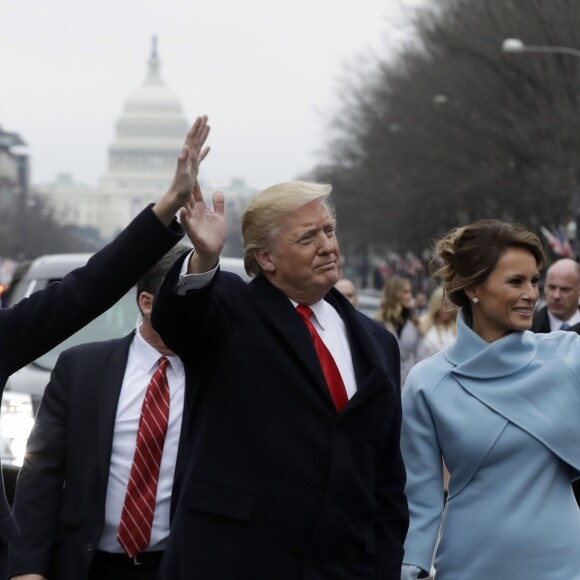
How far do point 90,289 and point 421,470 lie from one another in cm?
162

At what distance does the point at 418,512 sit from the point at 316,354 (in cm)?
78

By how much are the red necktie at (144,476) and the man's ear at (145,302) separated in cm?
35

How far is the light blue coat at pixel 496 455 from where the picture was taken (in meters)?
5.09

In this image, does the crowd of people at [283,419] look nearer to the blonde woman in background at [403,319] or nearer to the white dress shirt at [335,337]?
the white dress shirt at [335,337]

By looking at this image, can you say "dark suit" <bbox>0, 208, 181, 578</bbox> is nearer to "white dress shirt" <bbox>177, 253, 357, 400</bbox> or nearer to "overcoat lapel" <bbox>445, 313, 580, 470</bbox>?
"white dress shirt" <bbox>177, 253, 357, 400</bbox>

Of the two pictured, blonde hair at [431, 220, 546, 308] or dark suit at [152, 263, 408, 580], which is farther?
blonde hair at [431, 220, 546, 308]

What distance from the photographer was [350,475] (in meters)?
4.72

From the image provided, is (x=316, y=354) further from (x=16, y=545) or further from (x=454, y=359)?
(x=16, y=545)

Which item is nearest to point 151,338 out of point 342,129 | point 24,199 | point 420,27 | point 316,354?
point 316,354

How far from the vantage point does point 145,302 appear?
604 centimetres

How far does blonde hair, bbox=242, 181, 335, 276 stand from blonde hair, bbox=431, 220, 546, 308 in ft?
1.90

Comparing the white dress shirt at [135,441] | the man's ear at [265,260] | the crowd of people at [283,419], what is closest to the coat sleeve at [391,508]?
the crowd of people at [283,419]

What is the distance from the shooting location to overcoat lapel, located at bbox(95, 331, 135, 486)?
5.68 m

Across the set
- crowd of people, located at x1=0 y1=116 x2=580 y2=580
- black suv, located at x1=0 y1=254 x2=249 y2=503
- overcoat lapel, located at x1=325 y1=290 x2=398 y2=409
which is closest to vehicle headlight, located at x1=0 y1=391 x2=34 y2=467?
black suv, located at x1=0 y1=254 x2=249 y2=503
